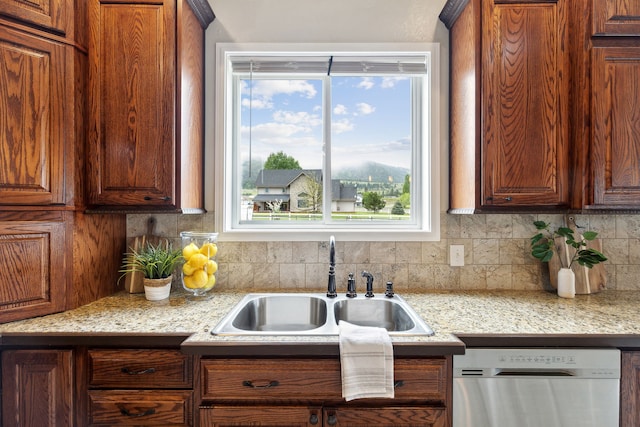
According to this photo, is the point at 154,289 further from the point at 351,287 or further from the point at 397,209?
the point at 397,209

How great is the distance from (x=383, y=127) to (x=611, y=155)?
1.10 meters

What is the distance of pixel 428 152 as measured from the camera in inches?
74.2

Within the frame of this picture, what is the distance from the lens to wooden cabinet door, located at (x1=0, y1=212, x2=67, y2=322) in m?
1.31

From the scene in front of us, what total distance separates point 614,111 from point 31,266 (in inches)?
102

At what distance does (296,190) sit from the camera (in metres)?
2.07

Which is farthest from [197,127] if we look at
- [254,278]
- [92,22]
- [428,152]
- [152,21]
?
[428,152]

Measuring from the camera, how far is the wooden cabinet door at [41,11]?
130 cm

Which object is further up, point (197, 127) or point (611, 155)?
point (197, 127)

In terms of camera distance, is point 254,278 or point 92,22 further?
point 254,278

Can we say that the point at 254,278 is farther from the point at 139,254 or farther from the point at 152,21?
the point at 152,21

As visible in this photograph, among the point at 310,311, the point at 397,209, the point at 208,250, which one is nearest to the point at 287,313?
the point at 310,311

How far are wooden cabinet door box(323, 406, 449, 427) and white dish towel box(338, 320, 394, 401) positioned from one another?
8 cm

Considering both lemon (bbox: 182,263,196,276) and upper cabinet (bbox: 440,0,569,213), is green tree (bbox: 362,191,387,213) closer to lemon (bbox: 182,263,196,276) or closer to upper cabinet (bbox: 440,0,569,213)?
upper cabinet (bbox: 440,0,569,213)

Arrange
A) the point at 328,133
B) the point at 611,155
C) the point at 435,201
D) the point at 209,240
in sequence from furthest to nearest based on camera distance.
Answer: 1. the point at 328,133
2. the point at 435,201
3. the point at 209,240
4. the point at 611,155
